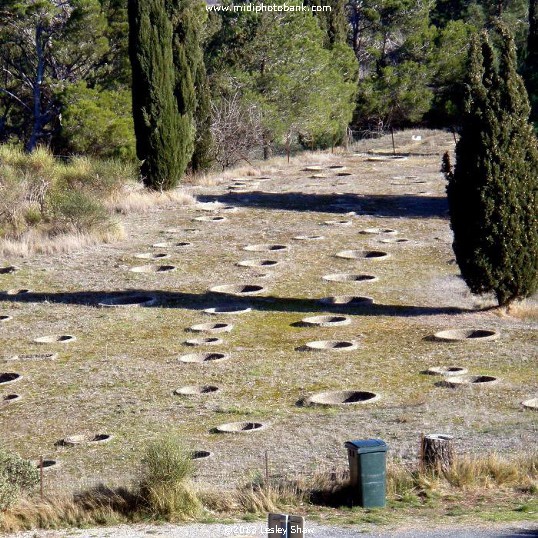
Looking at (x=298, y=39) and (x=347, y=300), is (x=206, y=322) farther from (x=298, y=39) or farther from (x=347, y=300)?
(x=298, y=39)

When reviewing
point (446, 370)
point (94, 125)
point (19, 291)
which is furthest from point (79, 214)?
point (446, 370)

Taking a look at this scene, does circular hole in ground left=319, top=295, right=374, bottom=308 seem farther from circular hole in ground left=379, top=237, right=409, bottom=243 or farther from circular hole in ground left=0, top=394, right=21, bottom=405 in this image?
circular hole in ground left=0, top=394, right=21, bottom=405

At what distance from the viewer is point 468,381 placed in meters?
13.3

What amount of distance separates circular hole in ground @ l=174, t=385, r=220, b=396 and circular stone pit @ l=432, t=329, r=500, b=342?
3872 mm

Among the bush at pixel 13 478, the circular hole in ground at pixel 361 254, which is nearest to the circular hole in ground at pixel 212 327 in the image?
the circular hole in ground at pixel 361 254

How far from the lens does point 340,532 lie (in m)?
8.02

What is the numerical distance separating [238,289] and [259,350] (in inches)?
153

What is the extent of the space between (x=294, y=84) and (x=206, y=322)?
864 inches

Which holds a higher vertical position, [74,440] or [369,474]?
[369,474]

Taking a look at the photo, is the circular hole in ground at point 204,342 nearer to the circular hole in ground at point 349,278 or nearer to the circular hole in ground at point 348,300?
the circular hole in ground at point 348,300

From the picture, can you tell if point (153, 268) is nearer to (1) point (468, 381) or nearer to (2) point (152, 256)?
(2) point (152, 256)

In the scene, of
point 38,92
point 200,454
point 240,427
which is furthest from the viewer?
A: point 38,92

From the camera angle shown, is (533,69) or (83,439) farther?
(533,69)

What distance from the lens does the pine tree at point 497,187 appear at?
17.6m
